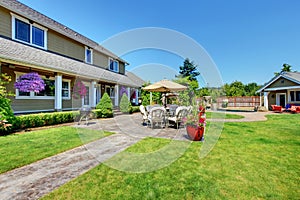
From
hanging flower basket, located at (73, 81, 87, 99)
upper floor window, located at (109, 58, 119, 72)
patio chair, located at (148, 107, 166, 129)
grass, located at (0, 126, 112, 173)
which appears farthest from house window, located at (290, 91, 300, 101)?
hanging flower basket, located at (73, 81, 87, 99)

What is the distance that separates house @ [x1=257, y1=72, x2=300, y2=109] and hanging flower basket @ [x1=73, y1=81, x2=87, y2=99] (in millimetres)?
22805

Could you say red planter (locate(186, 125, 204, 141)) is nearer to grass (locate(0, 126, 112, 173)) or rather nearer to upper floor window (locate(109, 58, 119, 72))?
grass (locate(0, 126, 112, 173))

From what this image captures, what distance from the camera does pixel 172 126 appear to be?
8.59 meters

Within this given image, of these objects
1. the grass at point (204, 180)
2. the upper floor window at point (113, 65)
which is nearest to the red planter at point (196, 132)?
the grass at point (204, 180)

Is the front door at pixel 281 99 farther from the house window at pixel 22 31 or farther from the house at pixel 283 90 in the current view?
the house window at pixel 22 31

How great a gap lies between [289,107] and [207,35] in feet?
43.9

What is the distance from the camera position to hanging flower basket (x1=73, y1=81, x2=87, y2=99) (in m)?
13.3

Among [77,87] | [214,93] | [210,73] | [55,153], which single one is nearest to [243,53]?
[214,93]

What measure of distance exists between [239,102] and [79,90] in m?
25.7

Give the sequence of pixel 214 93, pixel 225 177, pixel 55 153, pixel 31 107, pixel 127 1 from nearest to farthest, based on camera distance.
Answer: pixel 225 177 → pixel 55 153 → pixel 31 107 → pixel 127 1 → pixel 214 93

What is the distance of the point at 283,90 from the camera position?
2064cm

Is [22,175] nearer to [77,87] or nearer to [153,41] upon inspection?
[153,41]

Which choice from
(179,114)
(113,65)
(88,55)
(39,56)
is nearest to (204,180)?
(179,114)

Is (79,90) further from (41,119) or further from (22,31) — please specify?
(41,119)
